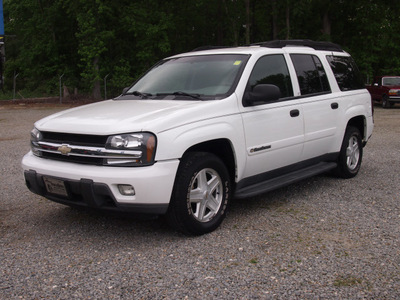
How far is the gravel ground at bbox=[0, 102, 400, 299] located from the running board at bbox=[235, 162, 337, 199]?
322mm

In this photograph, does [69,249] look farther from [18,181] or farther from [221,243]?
[18,181]

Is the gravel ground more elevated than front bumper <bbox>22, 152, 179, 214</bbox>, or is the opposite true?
front bumper <bbox>22, 152, 179, 214</bbox>

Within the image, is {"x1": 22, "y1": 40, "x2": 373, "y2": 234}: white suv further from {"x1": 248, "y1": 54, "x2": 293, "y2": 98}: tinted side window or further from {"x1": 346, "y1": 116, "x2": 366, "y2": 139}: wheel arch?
{"x1": 346, "y1": 116, "x2": 366, "y2": 139}: wheel arch

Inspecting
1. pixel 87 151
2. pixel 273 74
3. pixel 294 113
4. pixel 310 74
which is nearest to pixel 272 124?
pixel 294 113

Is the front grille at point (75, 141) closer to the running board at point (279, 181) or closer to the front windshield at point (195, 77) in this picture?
the front windshield at point (195, 77)

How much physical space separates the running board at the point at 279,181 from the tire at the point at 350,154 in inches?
16.3

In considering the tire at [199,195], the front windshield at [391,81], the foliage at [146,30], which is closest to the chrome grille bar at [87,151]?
the tire at [199,195]

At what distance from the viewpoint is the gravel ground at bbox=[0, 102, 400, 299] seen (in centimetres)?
346

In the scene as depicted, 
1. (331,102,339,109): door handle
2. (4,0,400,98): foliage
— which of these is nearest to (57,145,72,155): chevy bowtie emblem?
(331,102,339,109): door handle

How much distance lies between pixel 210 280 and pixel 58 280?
1.17 m

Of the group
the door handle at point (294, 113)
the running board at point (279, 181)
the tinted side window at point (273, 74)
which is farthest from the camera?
the door handle at point (294, 113)

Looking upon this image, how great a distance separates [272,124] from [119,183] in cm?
199

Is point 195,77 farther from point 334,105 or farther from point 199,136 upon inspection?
point 334,105

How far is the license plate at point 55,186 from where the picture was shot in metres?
4.33
